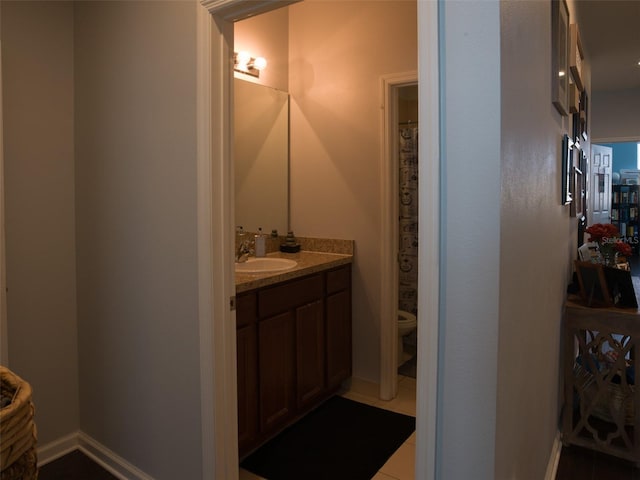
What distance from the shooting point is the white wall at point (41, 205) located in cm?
212

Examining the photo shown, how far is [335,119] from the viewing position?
3.14 m

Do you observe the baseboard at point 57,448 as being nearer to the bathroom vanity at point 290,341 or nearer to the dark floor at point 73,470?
the dark floor at point 73,470

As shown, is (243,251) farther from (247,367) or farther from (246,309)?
(247,367)

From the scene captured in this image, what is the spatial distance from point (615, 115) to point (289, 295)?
6.11 meters

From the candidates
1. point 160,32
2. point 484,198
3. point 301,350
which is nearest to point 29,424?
point 484,198

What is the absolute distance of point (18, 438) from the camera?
0.57m

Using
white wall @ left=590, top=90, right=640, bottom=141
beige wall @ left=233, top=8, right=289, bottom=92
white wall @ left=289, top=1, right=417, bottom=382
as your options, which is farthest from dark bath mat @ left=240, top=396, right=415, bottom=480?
white wall @ left=590, top=90, right=640, bottom=141

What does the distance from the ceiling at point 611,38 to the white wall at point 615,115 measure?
429 mm

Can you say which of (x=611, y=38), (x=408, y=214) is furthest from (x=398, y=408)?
(x=611, y=38)

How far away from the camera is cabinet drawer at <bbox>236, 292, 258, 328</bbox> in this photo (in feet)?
7.03

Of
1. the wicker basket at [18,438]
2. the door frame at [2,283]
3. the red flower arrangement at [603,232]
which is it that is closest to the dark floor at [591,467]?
the red flower arrangement at [603,232]

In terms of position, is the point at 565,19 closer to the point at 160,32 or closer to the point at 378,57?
the point at 378,57

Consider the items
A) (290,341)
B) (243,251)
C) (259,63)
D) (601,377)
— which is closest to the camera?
(601,377)

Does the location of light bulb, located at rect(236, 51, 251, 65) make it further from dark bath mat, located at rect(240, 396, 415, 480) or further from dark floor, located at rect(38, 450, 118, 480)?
dark floor, located at rect(38, 450, 118, 480)
